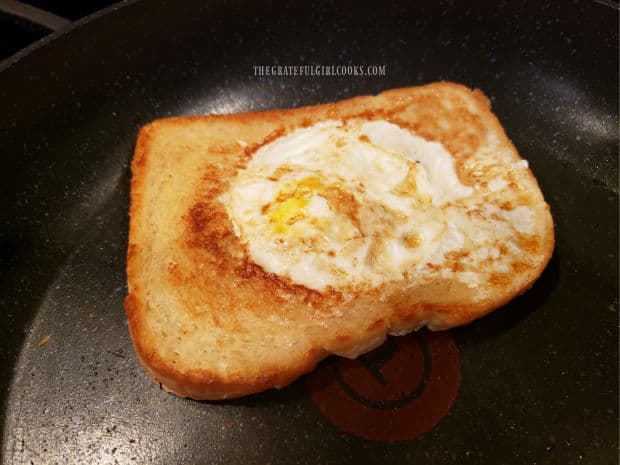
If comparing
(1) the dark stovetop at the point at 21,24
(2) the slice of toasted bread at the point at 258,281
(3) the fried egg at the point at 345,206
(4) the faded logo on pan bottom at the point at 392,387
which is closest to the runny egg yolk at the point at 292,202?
(3) the fried egg at the point at 345,206

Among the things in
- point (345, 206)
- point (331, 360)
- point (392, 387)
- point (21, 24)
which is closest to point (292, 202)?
point (345, 206)

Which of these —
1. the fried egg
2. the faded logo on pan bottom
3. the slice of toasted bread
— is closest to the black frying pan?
the faded logo on pan bottom

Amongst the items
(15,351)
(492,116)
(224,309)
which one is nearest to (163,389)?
(224,309)

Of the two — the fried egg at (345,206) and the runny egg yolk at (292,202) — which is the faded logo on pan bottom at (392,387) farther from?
the runny egg yolk at (292,202)

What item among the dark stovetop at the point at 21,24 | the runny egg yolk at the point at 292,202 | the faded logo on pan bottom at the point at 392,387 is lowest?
the faded logo on pan bottom at the point at 392,387

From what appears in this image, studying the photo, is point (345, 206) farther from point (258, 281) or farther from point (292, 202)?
point (258, 281)

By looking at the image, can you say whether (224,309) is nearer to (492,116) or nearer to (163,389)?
(163,389)

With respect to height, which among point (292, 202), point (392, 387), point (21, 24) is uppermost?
point (21, 24)
